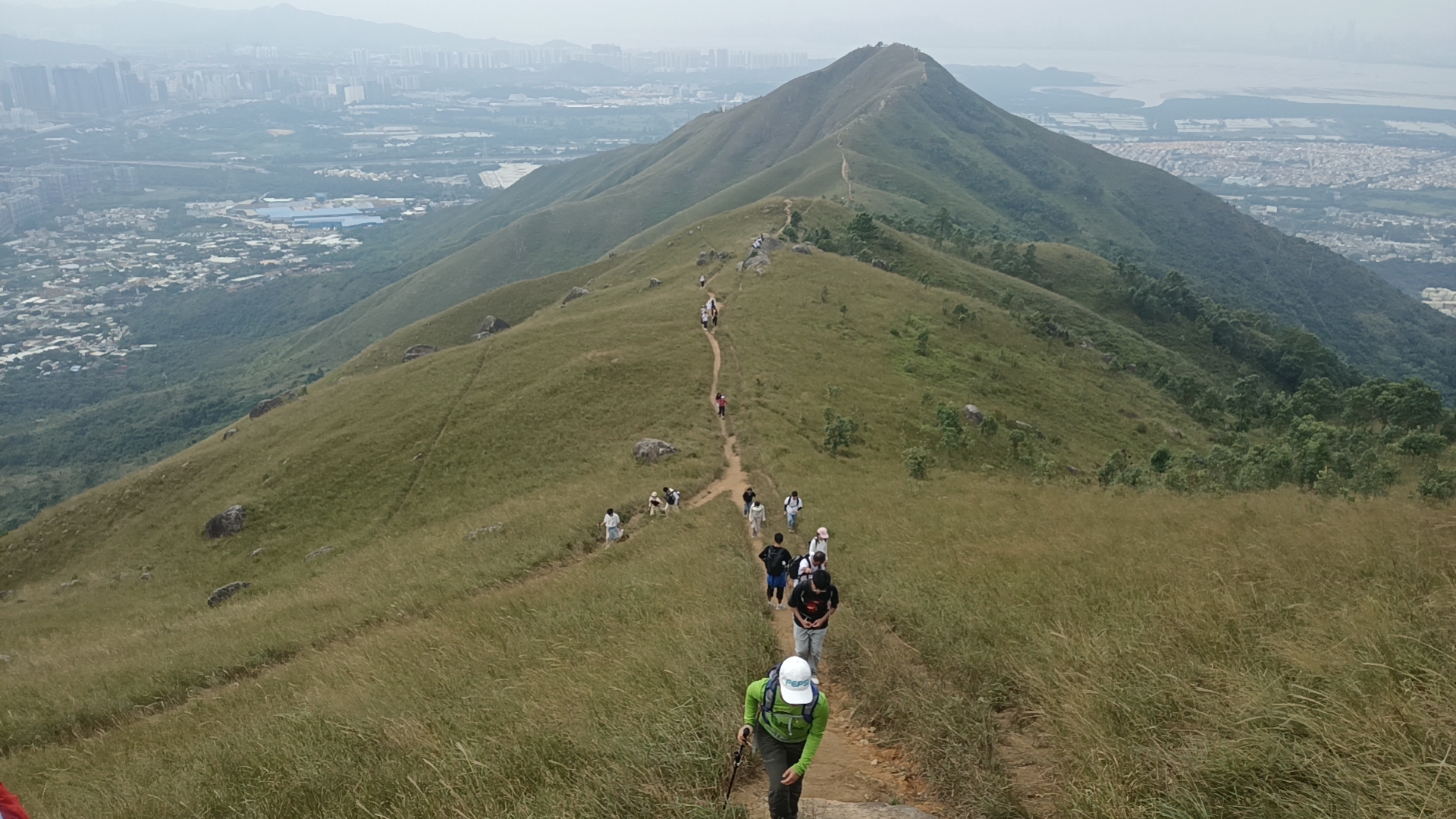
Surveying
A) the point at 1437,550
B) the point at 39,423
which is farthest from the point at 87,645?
the point at 39,423

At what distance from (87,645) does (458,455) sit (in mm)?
17541

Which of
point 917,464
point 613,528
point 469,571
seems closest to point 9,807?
point 469,571

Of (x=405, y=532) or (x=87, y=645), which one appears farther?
(x=405, y=532)

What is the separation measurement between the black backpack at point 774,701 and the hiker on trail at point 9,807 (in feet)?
22.2

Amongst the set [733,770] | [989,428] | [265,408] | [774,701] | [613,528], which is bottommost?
[265,408]

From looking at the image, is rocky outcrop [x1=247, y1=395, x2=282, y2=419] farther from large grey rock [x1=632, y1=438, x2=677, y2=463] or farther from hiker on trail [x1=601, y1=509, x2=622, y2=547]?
hiker on trail [x1=601, y1=509, x2=622, y2=547]

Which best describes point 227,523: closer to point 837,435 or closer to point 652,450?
point 652,450

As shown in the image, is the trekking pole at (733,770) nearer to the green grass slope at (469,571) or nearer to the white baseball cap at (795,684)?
the green grass slope at (469,571)

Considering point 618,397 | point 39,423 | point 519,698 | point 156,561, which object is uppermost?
point 519,698

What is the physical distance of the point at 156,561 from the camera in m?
37.9

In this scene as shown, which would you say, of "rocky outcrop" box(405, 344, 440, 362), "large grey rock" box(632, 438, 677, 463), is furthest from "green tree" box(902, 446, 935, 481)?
"rocky outcrop" box(405, 344, 440, 362)

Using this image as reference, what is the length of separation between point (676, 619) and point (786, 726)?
636cm

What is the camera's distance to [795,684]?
7059 mm

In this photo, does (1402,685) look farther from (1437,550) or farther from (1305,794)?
(1437,550)
